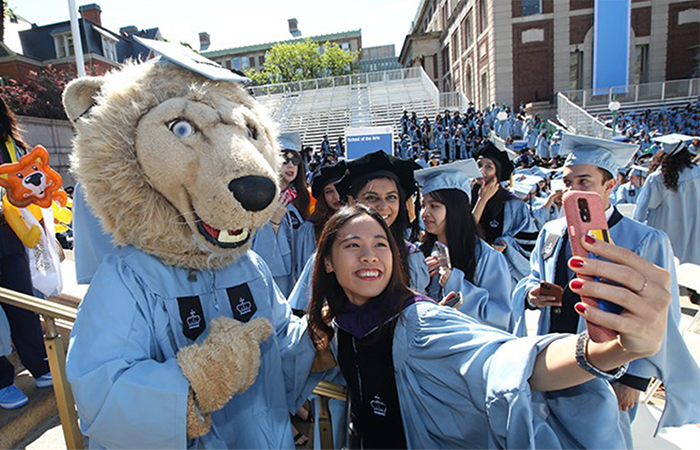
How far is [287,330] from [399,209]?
114cm

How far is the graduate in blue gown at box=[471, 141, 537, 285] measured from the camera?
4035mm

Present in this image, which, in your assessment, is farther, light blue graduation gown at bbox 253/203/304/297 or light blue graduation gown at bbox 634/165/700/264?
light blue graduation gown at bbox 634/165/700/264

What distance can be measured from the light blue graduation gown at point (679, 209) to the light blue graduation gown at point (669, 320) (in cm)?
417

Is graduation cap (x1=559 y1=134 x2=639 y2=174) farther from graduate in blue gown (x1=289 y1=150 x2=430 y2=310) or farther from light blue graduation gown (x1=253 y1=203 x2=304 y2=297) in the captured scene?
light blue graduation gown (x1=253 y1=203 x2=304 y2=297)

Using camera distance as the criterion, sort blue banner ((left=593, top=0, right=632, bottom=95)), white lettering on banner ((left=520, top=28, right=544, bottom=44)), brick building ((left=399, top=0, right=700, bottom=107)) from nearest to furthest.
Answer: blue banner ((left=593, top=0, right=632, bottom=95)), brick building ((left=399, top=0, right=700, bottom=107)), white lettering on banner ((left=520, top=28, right=544, bottom=44))

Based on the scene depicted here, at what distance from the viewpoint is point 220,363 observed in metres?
1.29

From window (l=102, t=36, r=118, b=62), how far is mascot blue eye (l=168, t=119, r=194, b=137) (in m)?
34.3

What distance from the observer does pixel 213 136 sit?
4.97ft

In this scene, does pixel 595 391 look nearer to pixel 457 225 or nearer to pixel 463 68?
pixel 457 225

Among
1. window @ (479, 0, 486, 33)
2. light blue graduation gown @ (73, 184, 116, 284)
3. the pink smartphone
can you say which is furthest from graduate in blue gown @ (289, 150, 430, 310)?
window @ (479, 0, 486, 33)

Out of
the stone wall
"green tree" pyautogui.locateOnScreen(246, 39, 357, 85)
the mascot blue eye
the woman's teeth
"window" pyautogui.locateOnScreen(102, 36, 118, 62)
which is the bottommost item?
the woman's teeth

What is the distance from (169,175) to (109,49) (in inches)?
1412

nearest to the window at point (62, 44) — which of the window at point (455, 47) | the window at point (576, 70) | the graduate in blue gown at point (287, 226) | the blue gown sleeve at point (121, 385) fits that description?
the window at point (455, 47)

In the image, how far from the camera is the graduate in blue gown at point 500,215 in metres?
4.04
